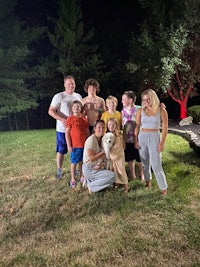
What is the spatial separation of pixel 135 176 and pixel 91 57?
10.6 m

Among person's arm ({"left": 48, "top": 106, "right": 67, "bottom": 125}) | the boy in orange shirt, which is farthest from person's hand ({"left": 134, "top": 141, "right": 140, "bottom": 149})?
person's arm ({"left": 48, "top": 106, "right": 67, "bottom": 125})

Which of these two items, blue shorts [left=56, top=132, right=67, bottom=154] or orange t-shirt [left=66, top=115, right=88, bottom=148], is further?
blue shorts [left=56, top=132, right=67, bottom=154]

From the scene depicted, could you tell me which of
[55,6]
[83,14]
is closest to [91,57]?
[83,14]

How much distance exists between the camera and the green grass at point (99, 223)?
2918 millimetres

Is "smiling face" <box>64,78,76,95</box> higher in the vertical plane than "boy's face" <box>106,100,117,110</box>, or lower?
higher

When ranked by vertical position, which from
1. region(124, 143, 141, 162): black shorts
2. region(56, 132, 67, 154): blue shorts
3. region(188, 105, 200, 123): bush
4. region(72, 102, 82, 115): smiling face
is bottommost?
region(188, 105, 200, 123): bush

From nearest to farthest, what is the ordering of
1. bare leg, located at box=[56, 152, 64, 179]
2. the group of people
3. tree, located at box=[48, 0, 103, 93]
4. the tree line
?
the group of people → bare leg, located at box=[56, 152, 64, 179] → the tree line → tree, located at box=[48, 0, 103, 93]

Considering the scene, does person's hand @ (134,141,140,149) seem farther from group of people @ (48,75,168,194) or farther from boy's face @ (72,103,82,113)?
boy's face @ (72,103,82,113)

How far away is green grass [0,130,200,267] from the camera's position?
2918 mm

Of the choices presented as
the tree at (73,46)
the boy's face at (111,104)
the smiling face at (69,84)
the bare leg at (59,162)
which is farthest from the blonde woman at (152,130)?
the tree at (73,46)

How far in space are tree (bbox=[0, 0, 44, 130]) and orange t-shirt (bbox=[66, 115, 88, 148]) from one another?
997 cm

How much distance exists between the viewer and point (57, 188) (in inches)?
190

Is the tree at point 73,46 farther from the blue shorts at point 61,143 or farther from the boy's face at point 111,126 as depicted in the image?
the boy's face at point 111,126

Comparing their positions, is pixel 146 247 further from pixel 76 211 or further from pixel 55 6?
pixel 55 6
